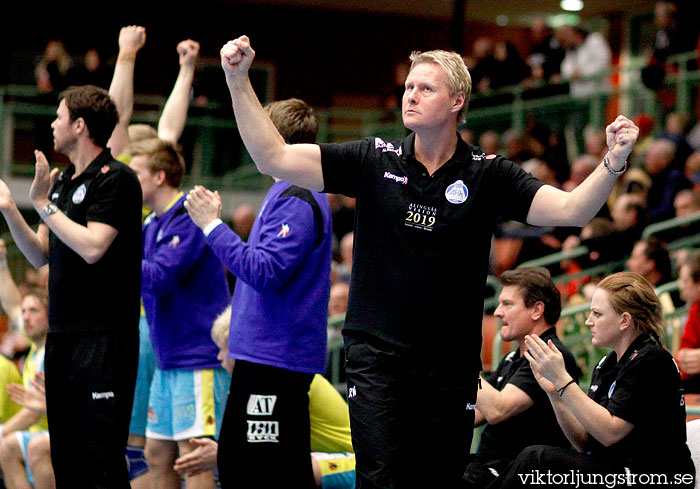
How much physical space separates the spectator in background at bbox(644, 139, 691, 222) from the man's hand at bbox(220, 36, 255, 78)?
23.4 ft

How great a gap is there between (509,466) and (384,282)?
1300mm

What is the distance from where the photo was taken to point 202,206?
450cm

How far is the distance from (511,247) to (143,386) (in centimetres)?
520

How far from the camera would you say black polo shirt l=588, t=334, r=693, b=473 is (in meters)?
3.92

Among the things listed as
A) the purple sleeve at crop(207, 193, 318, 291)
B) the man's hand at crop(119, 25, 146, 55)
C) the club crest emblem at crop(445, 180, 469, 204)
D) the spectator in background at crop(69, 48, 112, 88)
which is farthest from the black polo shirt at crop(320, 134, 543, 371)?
the spectator in background at crop(69, 48, 112, 88)

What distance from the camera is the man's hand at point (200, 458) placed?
4.96 metres

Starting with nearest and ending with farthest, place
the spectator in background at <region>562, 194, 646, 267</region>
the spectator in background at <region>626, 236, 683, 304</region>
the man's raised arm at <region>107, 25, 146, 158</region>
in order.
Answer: the man's raised arm at <region>107, 25, 146, 158</region> → the spectator in background at <region>626, 236, 683, 304</region> → the spectator in background at <region>562, 194, 646, 267</region>

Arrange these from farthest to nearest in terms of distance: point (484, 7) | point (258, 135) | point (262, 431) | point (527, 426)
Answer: point (484, 7) < point (527, 426) < point (262, 431) < point (258, 135)

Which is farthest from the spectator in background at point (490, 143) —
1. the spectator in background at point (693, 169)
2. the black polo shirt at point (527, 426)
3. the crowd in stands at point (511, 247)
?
the black polo shirt at point (527, 426)

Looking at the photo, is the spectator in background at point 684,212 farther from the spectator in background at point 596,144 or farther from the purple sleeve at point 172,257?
the purple sleeve at point 172,257

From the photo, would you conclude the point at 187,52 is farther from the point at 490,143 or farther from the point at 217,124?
the point at 217,124

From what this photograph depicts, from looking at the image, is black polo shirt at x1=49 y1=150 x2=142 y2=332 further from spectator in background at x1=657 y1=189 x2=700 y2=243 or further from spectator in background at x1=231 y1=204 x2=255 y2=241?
spectator in background at x1=231 y1=204 x2=255 y2=241

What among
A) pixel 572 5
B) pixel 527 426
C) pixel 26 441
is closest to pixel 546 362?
pixel 527 426

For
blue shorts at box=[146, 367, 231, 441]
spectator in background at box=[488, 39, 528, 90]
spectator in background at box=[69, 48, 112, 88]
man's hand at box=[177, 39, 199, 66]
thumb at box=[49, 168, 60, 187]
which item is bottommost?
blue shorts at box=[146, 367, 231, 441]
